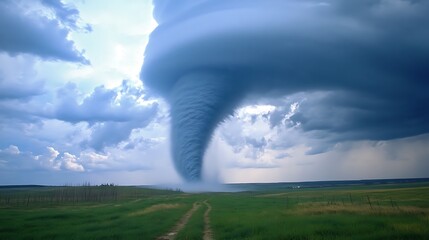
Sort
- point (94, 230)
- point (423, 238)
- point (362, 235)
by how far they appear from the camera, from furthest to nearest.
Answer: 1. point (94, 230)
2. point (362, 235)
3. point (423, 238)

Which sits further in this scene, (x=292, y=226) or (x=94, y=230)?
(x=94, y=230)

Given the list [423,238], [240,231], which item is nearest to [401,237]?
[423,238]

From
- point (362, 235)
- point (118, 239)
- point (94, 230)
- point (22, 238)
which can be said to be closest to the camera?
point (362, 235)

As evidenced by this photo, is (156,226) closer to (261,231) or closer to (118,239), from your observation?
(118,239)

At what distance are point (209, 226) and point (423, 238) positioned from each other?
15.0m

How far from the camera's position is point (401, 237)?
19.1m

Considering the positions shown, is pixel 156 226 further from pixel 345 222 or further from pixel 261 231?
pixel 345 222

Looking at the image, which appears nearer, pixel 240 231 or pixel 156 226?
pixel 240 231

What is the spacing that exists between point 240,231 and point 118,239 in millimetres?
7879

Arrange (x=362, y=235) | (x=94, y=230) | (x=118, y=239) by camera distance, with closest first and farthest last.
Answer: (x=362, y=235) → (x=118, y=239) → (x=94, y=230)

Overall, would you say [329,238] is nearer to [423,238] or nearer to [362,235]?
[362,235]

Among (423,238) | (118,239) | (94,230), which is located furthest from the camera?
(94,230)

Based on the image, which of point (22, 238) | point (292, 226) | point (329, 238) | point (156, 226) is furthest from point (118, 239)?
point (329, 238)

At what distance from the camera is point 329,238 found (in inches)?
748
